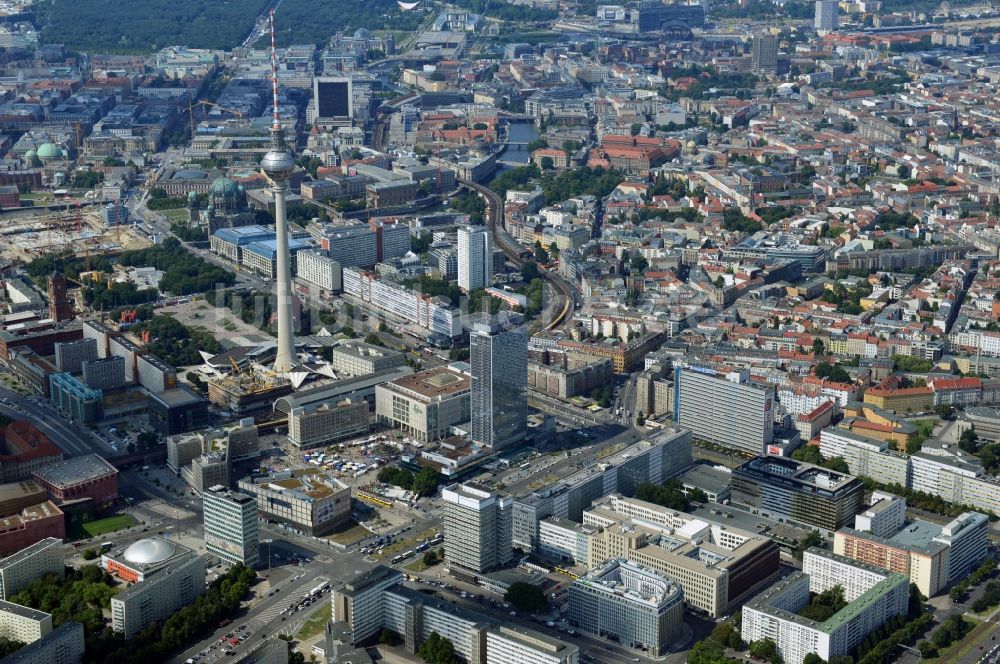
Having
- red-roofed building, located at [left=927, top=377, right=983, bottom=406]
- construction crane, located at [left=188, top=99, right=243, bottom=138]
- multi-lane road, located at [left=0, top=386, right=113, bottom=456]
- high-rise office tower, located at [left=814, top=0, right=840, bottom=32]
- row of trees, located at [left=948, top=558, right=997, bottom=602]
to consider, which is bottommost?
row of trees, located at [left=948, top=558, right=997, bottom=602]

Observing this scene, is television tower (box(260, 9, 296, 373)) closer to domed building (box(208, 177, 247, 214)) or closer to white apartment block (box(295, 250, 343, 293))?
white apartment block (box(295, 250, 343, 293))

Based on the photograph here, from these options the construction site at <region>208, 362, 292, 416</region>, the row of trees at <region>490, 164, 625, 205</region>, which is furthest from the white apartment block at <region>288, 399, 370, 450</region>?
the row of trees at <region>490, 164, 625, 205</region>

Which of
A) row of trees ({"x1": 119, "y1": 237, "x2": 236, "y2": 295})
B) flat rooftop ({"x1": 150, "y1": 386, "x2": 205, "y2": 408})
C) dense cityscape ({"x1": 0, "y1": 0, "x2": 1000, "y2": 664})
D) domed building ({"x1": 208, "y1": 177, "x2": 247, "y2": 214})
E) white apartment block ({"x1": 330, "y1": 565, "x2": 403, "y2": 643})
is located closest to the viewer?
white apartment block ({"x1": 330, "y1": 565, "x2": 403, "y2": 643})

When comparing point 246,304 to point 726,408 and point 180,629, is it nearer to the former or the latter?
point 726,408

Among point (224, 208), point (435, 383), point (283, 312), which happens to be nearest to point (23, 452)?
point (283, 312)

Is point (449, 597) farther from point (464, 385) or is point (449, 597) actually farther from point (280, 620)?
point (464, 385)

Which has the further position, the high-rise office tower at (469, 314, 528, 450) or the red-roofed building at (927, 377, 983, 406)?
the red-roofed building at (927, 377, 983, 406)

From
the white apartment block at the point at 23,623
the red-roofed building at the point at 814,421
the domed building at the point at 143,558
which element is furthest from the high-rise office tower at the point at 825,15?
the white apartment block at the point at 23,623
